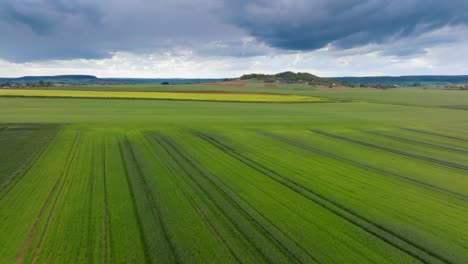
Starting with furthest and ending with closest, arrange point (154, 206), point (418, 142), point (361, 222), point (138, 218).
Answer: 1. point (418, 142)
2. point (154, 206)
3. point (361, 222)
4. point (138, 218)

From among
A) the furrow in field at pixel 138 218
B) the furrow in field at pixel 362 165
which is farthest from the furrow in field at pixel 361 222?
the furrow in field at pixel 138 218

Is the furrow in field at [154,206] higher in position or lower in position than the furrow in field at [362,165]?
higher

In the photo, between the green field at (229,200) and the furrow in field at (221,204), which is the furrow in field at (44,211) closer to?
the green field at (229,200)

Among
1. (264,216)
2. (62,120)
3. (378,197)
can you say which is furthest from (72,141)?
(378,197)

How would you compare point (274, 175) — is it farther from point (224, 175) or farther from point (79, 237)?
point (79, 237)

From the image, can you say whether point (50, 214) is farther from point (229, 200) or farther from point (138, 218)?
point (229, 200)

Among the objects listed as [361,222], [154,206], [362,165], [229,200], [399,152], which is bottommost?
[399,152]

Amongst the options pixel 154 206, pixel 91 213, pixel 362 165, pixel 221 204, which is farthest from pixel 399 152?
pixel 91 213

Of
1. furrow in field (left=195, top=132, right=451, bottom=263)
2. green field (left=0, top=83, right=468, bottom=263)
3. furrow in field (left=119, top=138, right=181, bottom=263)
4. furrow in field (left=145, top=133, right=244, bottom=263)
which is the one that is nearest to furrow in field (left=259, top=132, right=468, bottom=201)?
green field (left=0, top=83, right=468, bottom=263)

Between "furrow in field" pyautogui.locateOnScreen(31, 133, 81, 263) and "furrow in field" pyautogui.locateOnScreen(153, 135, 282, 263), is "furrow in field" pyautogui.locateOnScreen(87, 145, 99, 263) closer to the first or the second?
"furrow in field" pyautogui.locateOnScreen(31, 133, 81, 263)
